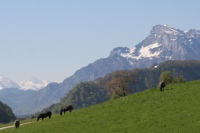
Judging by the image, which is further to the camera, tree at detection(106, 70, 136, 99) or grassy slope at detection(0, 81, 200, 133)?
tree at detection(106, 70, 136, 99)

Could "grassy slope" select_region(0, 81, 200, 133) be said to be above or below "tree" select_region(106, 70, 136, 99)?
below

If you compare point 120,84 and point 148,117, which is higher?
point 120,84

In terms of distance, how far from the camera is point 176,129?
112ft

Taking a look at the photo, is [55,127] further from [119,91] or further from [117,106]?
[119,91]

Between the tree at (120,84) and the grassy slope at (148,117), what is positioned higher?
the tree at (120,84)

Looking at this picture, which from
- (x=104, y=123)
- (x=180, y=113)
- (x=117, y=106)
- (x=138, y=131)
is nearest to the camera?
(x=138, y=131)

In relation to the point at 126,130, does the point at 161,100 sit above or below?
above

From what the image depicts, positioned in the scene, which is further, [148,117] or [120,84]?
[120,84]

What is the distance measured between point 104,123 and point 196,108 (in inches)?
421

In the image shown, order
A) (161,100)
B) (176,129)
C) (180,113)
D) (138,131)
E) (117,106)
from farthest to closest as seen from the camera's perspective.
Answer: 1. (117,106)
2. (161,100)
3. (180,113)
4. (138,131)
5. (176,129)

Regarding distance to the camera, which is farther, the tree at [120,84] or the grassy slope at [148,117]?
the tree at [120,84]

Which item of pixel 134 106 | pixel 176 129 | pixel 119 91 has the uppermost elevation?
pixel 119 91

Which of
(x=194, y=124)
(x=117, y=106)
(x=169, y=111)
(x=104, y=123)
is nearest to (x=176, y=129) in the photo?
(x=194, y=124)

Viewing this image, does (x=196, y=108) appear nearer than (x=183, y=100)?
Yes
